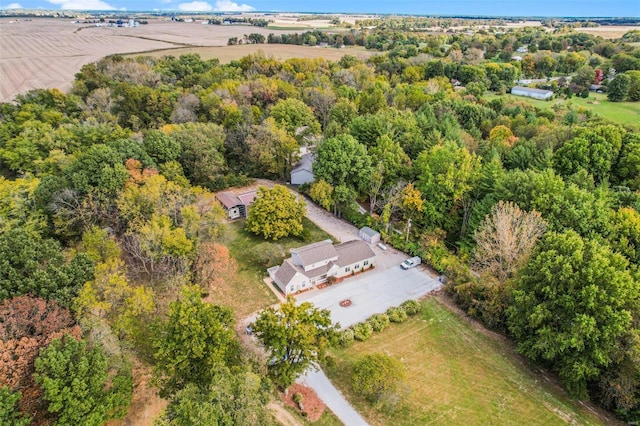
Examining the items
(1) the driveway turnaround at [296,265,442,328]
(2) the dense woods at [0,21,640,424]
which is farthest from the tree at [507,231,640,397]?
(1) the driveway turnaround at [296,265,442,328]

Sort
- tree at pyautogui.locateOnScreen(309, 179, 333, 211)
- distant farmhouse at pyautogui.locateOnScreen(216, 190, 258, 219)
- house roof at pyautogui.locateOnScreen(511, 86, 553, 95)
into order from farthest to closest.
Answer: house roof at pyautogui.locateOnScreen(511, 86, 553, 95) → distant farmhouse at pyautogui.locateOnScreen(216, 190, 258, 219) → tree at pyautogui.locateOnScreen(309, 179, 333, 211)

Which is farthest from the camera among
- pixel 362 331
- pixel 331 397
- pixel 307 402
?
pixel 362 331

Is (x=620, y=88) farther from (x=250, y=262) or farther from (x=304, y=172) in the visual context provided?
(x=250, y=262)

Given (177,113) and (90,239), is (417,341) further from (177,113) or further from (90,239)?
(177,113)

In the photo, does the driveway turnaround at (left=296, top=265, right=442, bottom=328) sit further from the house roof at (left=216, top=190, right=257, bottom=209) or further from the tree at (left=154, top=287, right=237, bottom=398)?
the house roof at (left=216, top=190, right=257, bottom=209)

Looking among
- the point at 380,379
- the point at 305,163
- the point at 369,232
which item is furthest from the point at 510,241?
the point at 305,163

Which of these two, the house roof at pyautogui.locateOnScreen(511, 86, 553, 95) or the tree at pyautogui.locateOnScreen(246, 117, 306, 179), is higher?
the house roof at pyautogui.locateOnScreen(511, 86, 553, 95)

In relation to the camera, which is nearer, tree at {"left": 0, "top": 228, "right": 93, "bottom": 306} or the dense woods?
the dense woods

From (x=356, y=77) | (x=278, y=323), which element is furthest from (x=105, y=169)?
(x=356, y=77)
